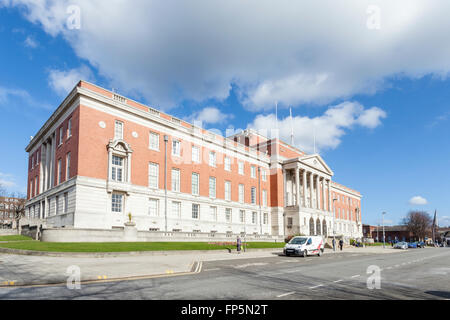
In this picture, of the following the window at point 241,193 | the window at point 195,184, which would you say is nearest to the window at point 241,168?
the window at point 241,193

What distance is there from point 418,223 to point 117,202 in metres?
122

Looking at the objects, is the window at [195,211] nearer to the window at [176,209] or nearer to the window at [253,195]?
the window at [176,209]

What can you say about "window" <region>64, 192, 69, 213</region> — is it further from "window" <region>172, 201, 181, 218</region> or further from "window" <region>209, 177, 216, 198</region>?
"window" <region>209, 177, 216, 198</region>

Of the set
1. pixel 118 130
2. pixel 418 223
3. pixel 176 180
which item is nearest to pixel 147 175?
pixel 176 180

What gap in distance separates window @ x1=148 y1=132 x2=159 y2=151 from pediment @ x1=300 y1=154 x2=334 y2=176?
32387 millimetres

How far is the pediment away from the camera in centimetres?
6657

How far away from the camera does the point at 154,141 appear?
41.3m

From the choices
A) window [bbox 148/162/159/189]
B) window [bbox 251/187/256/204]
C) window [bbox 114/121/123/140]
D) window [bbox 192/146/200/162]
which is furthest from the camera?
window [bbox 251/187/256/204]

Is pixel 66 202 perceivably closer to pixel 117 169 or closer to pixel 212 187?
pixel 117 169

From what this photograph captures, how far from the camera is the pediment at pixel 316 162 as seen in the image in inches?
2621

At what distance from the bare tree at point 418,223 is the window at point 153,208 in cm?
11580

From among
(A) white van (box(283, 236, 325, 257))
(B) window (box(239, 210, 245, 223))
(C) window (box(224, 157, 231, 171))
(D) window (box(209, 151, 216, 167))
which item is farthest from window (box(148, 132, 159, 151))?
(A) white van (box(283, 236, 325, 257))

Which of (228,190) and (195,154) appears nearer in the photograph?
(195,154)
